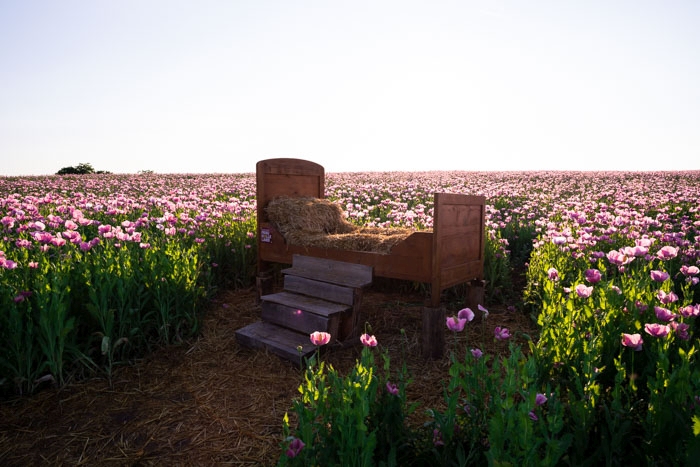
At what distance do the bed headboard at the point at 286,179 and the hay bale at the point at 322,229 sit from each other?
14cm

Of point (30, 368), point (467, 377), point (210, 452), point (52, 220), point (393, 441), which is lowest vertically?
point (210, 452)

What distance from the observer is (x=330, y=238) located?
5078 mm

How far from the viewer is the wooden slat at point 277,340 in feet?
13.2

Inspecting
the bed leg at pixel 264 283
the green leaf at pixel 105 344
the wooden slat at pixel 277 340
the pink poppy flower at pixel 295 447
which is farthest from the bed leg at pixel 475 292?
the pink poppy flower at pixel 295 447

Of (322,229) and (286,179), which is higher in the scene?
(286,179)

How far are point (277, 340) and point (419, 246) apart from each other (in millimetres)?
1546

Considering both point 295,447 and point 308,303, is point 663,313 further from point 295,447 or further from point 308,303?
point 308,303

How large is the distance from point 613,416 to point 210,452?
2.25m

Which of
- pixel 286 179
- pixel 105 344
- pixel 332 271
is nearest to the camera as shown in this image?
pixel 105 344

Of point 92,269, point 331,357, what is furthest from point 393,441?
point 92,269

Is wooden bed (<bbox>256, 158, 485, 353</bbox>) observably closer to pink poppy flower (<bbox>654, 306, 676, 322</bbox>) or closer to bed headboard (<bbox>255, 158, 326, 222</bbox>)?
bed headboard (<bbox>255, 158, 326, 222</bbox>)

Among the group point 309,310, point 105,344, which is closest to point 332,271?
point 309,310

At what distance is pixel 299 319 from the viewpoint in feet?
14.3

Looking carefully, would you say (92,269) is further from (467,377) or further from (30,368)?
(467,377)
